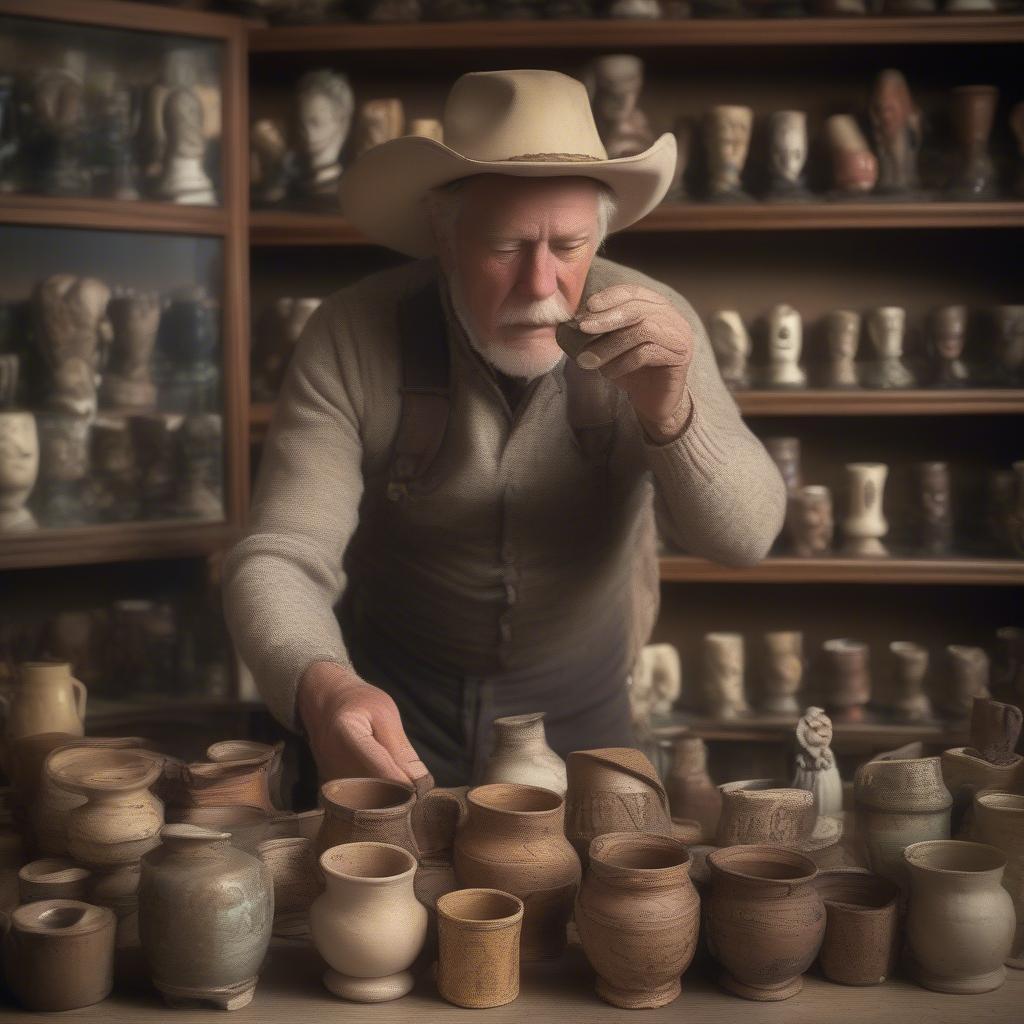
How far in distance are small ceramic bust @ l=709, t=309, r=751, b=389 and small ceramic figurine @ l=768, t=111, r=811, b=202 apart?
0.34 m

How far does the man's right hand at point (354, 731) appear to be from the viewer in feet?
5.16

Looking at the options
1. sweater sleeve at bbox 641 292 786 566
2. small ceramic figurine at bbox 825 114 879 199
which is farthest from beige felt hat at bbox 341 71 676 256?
small ceramic figurine at bbox 825 114 879 199

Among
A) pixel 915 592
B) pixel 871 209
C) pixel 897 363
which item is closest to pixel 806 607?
pixel 915 592

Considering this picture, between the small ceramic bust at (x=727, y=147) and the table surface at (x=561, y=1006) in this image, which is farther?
the small ceramic bust at (x=727, y=147)

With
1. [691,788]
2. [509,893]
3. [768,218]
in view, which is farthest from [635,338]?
[768,218]

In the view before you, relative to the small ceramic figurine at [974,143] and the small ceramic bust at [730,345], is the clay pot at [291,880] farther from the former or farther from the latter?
the small ceramic figurine at [974,143]

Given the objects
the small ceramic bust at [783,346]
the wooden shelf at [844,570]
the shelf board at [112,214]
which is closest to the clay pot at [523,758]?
the wooden shelf at [844,570]

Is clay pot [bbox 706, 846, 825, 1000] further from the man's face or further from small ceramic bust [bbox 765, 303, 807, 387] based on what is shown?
small ceramic bust [bbox 765, 303, 807, 387]

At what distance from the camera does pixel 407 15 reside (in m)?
3.53

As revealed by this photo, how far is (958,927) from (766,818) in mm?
241

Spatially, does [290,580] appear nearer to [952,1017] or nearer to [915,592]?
[952,1017]

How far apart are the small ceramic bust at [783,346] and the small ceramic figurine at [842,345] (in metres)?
0.09

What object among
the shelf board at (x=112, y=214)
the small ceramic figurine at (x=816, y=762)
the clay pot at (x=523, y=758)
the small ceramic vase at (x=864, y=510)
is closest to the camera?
the clay pot at (x=523, y=758)

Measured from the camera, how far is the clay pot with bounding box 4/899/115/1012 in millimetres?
1325
